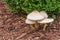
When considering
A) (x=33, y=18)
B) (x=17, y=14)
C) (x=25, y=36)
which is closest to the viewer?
(x=33, y=18)

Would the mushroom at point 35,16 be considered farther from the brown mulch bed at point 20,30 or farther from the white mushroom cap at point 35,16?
the brown mulch bed at point 20,30

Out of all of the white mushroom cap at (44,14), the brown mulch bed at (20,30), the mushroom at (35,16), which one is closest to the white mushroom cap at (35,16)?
the mushroom at (35,16)

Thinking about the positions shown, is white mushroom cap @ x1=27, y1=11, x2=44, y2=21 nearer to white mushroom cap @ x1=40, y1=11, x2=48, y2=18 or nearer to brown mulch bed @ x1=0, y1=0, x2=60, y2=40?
white mushroom cap @ x1=40, y1=11, x2=48, y2=18

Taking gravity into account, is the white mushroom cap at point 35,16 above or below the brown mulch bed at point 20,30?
above

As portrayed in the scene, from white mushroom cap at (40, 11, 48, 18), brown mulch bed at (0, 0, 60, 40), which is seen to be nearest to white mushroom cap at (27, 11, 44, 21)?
white mushroom cap at (40, 11, 48, 18)

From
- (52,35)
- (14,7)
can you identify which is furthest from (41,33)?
(14,7)

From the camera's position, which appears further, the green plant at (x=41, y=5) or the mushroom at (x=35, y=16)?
the green plant at (x=41, y=5)

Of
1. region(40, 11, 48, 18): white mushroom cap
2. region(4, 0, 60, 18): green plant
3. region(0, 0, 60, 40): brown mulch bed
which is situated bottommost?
region(0, 0, 60, 40): brown mulch bed

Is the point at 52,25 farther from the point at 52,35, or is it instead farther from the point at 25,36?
the point at 25,36
